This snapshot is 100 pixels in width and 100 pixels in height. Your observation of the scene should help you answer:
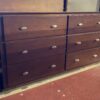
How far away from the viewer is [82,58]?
2.36 metres

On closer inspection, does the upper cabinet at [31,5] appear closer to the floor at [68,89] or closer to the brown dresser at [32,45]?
the brown dresser at [32,45]

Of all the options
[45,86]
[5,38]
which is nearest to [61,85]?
[45,86]

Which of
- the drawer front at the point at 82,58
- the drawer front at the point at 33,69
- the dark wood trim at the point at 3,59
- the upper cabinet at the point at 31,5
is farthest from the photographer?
the drawer front at the point at 82,58

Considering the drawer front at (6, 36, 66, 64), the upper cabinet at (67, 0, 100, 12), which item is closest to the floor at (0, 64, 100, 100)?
the drawer front at (6, 36, 66, 64)

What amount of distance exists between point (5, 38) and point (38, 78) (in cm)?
66

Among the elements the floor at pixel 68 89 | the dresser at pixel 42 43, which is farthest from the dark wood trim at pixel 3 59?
the floor at pixel 68 89

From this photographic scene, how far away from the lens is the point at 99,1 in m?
2.44

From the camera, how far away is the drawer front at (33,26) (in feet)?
5.32

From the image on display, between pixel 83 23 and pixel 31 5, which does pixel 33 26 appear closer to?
pixel 31 5

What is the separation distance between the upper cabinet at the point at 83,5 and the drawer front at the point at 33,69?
25.6 inches

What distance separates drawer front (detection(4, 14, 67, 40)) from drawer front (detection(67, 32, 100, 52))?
0.21 meters

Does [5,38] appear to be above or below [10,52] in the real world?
above

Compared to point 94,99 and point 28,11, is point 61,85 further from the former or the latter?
point 28,11

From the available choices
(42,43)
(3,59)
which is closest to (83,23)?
(42,43)
